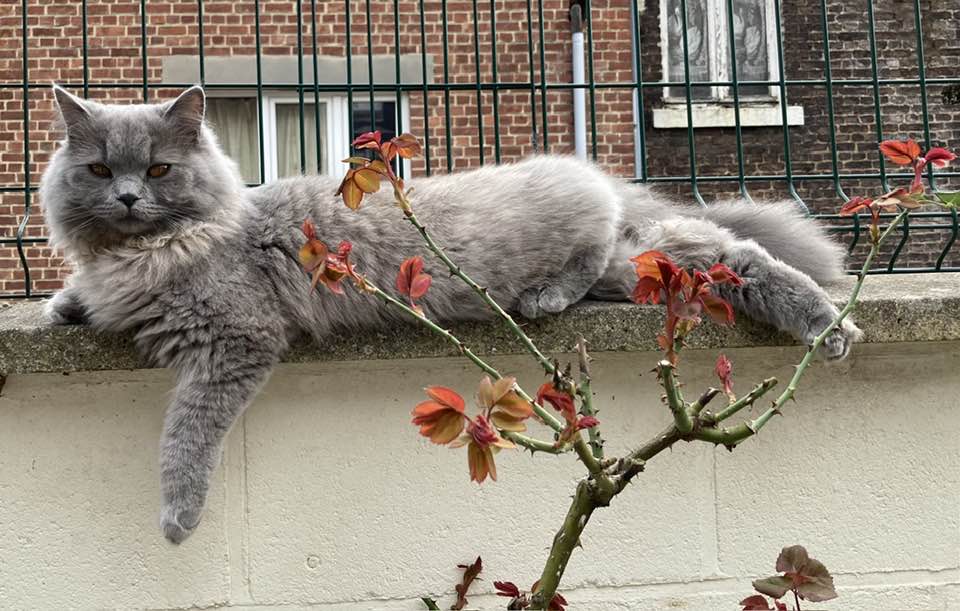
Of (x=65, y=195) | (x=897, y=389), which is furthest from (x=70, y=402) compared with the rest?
(x=897, y=389)

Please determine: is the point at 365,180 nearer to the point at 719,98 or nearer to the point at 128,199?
the point at 128,199

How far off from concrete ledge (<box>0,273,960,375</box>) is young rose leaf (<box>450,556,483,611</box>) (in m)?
0.57

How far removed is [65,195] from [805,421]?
212 centimetres

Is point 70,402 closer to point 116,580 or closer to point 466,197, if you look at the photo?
point 116,580

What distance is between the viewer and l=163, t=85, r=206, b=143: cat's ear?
8.50ft

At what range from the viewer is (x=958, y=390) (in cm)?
266

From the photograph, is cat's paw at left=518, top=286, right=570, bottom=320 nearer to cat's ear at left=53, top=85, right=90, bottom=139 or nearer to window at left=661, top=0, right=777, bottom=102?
cat's ear at left=53, top=85, right=90, bottom=139

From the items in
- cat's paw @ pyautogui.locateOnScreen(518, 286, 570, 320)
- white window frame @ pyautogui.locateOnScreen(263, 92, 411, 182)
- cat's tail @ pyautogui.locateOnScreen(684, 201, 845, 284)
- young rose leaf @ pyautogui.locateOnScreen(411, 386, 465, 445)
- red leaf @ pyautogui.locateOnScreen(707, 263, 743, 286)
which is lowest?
young rose leaf @ pyautogui.locateOnScreen(411, 386, 465, 445)

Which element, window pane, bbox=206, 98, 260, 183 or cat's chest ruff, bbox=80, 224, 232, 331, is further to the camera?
window pane, bbox=206, 98, 260, 183

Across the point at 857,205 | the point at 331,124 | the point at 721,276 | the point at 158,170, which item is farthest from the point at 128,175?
the point at 331,124

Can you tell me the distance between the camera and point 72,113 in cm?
255

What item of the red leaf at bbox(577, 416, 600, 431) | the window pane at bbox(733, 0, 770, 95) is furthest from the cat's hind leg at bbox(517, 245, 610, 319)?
the window pane at bbox(733, 0, 770, 95)

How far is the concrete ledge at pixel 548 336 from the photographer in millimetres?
2496

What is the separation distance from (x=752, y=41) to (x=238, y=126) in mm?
4597
